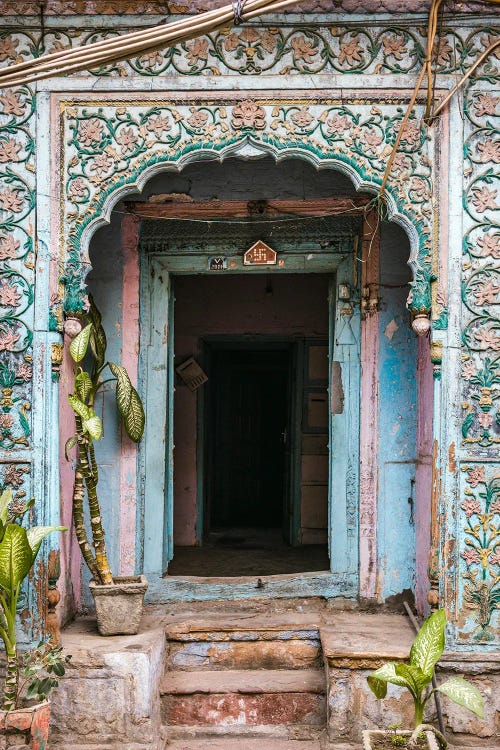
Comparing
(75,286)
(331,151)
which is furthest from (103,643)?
(331,151)

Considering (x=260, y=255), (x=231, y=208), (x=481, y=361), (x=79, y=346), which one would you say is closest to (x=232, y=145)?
(x=231, y=208)

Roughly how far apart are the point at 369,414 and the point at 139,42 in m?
2.74

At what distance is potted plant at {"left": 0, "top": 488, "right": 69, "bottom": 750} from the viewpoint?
3.80m

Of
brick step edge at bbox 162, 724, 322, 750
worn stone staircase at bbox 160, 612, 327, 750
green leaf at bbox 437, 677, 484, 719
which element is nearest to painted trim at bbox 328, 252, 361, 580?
worn stone staircase at bbox 160, 612, 327, 750

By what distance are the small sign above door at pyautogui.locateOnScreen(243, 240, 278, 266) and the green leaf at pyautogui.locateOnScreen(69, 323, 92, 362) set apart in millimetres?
1374

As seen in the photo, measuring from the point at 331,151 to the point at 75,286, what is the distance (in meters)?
1.57

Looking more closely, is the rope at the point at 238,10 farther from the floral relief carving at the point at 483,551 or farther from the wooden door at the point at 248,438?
the wooden door at the point at 248,438

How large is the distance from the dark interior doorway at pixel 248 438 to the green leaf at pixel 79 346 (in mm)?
4701

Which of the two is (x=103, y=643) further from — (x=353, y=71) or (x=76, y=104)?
(x=353, y=71)

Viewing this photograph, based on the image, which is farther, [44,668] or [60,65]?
[44,668]

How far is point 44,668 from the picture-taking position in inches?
163

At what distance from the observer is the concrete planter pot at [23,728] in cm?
379

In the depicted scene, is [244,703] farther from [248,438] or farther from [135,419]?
[248,438]

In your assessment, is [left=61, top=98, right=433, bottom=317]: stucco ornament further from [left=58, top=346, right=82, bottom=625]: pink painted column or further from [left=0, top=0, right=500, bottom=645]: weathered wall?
[left=58, top=346, right=82, bottom=625]: pink painted column
